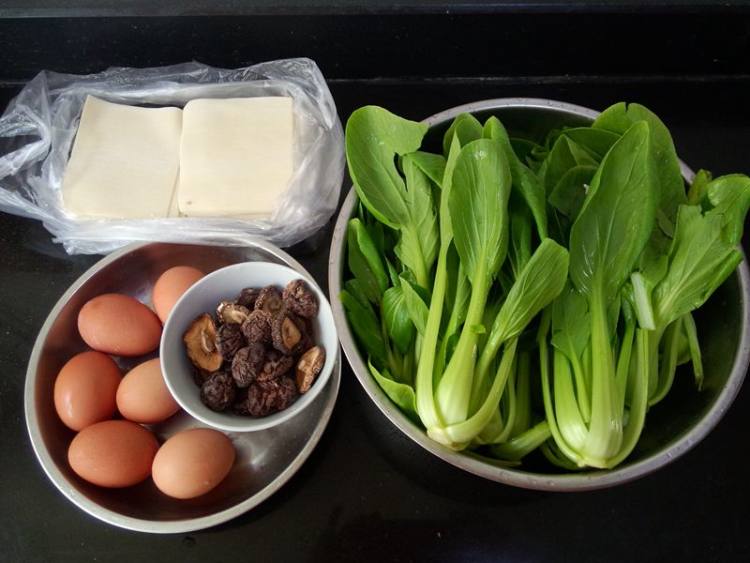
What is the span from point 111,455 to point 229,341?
17cm

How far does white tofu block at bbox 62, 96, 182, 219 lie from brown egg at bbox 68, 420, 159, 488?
29 centimetres

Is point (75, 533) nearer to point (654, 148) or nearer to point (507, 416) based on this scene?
point (507, 416)

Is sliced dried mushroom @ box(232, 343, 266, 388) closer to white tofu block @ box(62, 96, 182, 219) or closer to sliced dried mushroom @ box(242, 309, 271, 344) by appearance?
sliced dried mushroom @ box(242, 309, 271, 344)

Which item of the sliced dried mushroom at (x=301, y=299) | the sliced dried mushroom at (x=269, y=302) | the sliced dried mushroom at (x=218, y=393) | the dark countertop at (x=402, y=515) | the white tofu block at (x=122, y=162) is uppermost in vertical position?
the white tofu block at (x=122, y=162)

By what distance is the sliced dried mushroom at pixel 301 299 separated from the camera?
69 cm

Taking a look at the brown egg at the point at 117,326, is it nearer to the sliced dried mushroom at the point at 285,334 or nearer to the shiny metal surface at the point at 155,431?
the shiny metal surface at the point at 155,431

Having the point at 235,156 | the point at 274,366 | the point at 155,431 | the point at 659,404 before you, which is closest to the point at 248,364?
→ the point at 274,366

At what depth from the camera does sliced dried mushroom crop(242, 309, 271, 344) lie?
687 mm

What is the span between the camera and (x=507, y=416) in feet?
1.98

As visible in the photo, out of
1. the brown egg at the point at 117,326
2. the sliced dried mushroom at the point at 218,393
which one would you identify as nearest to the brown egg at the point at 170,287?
the brown egg at the point at 117,326

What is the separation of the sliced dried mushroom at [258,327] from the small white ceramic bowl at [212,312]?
6 cm

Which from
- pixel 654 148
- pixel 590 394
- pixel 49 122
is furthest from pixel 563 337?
pixel 49 122

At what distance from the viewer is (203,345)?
700 millimetres

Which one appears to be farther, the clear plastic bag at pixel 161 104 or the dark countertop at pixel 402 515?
the clear plastic bag at pixel 161 104
